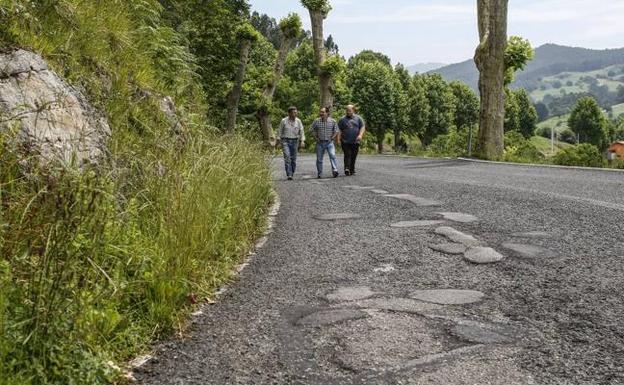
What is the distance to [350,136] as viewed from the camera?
15.5m

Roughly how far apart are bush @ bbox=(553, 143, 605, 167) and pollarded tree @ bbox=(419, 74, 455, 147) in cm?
5698

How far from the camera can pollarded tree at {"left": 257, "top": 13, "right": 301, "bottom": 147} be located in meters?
30.7

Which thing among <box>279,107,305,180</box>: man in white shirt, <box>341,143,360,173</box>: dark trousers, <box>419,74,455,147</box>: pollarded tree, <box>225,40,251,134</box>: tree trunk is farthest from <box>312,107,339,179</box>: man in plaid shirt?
<box>419,74,455,147</box>: pollarded tree

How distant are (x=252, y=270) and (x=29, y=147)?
2.11 m

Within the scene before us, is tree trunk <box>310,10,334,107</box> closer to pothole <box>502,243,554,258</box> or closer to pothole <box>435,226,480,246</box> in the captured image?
pothole <box>435,226,480,246</box>

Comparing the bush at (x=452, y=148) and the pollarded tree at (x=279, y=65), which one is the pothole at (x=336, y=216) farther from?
the pollarded tree at (x=279, y=65)

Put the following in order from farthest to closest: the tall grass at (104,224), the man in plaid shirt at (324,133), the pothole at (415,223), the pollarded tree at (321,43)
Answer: the pollarded tree at (321,43) < the man in plaid shirt at (324,133) < the pothole at (415,223) < the tall grass at (104,224)

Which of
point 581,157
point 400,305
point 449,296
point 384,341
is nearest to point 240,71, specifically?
point 581,157

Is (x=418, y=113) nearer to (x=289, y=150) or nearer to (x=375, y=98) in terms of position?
(x=375, y=98)

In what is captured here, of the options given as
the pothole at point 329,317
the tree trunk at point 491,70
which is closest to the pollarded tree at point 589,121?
the tree trunk at point 491,70

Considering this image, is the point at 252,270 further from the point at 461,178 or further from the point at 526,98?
the point at 526,98

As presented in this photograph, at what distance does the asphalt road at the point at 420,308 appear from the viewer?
3.12 m

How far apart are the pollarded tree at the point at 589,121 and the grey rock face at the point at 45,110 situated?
114 metres

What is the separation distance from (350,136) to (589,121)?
105 metres
